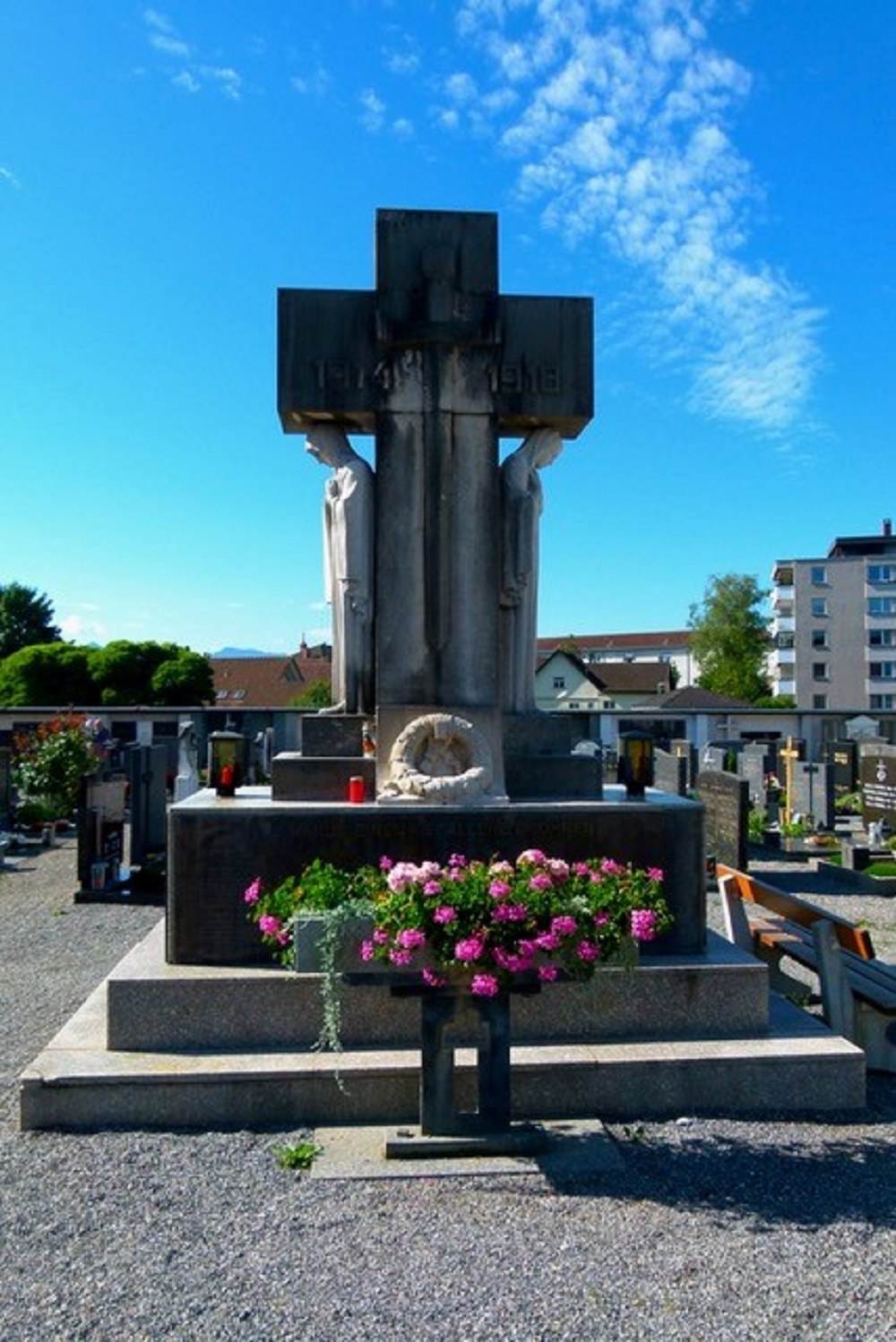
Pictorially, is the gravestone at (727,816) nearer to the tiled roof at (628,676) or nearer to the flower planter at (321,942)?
the flower planter at (321,942)

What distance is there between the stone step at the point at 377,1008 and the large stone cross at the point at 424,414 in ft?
6.13

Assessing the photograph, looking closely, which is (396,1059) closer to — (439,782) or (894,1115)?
(439,782)

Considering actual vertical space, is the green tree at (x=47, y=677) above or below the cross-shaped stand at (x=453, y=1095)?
above

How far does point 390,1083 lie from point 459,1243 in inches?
44.0

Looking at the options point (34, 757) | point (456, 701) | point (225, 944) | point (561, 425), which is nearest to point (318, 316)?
point (561, 425)

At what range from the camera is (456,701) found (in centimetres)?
630

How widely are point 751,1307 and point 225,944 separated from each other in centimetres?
308

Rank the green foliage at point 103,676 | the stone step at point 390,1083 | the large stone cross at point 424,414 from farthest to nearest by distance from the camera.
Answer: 1. the green foliage at point 103,676
2. the large stone cross at point 424,414
3. the stone step at point 390,1083

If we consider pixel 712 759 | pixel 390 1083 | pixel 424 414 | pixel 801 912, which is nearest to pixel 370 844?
pixel 390 1083

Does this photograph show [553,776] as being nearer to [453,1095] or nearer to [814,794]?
[453,1095]

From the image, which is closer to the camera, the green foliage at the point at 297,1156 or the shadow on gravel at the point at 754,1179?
the shadow on gravel at the point at 754,1179

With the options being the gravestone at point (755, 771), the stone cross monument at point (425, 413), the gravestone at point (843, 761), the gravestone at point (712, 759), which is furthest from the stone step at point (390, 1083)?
the gravestone at point (843, 761)

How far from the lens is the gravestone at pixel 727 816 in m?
12.2

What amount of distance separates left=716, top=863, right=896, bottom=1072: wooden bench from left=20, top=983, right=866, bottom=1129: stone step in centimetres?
74
